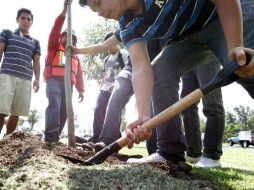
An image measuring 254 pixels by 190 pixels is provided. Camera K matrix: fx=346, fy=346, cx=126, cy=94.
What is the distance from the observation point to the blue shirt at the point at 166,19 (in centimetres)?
246

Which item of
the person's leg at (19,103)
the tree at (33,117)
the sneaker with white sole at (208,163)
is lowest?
the sneaker with white sole at (208,163)

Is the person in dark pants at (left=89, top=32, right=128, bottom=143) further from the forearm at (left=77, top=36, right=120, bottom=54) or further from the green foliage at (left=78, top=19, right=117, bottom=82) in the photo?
the green foliage at (left=78, top=19, right=117, bottom=82)

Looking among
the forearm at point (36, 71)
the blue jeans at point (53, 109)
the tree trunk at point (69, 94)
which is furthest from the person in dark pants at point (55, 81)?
the tree trunk at point (69, 94)

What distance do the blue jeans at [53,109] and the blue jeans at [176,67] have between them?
2.46 m

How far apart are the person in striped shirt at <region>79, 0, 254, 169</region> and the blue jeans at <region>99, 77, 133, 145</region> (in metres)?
1.02

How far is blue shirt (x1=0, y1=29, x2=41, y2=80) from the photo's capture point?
5.38m

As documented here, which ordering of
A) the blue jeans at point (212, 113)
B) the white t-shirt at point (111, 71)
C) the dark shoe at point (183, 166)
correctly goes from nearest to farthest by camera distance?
the dark shoe at point (183, 166), the blue jeans at point (212, 113), the white t-shirt at point (111, 71)

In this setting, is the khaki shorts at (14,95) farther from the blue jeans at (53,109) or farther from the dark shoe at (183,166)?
the dark shoe at (183,166)

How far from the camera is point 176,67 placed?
2924 millimetres

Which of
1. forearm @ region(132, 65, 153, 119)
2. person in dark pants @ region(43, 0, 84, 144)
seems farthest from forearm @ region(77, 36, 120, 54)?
forearm @ region(132, 65, 153, 119)

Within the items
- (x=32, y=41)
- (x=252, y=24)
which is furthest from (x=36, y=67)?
(x=252, y=24)

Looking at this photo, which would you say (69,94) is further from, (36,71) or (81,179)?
(36,71)

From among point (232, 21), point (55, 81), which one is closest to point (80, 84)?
point (55, 81)

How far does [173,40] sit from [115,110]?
123 cm
